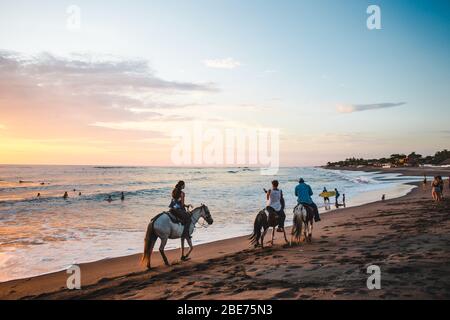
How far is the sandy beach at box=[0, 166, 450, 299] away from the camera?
634 cm

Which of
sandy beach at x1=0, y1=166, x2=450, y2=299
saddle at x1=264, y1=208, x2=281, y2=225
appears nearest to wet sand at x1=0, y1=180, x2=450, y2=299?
sandy beach at x1=0, y1=166, x2=450, y2=299

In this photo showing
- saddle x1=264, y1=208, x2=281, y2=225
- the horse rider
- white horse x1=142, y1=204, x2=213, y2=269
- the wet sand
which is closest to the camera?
the wet sand

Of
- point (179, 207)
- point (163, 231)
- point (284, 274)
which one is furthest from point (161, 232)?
point (284, 274)

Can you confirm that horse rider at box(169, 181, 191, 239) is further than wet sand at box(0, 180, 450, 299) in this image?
Yes

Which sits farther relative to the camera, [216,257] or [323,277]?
[216,257]

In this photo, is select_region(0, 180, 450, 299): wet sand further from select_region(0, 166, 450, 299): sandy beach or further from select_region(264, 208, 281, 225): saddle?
select_region(264, 208, 281, 225): saddle

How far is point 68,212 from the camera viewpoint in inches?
1060

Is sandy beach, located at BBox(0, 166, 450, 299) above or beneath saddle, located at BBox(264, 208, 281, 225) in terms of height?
beneath

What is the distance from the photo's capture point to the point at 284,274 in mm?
7699

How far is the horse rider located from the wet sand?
4.01ft
